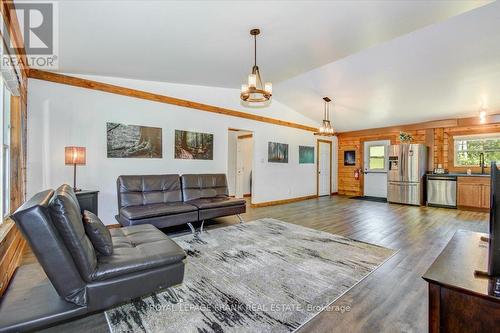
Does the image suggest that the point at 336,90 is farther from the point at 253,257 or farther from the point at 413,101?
the point at 253,257

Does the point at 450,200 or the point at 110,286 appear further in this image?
the point at 450,200

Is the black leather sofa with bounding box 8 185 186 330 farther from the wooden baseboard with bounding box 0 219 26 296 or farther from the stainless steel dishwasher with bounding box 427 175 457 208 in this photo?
the stainless steel dishwasher with bounding box 427 175 457 208

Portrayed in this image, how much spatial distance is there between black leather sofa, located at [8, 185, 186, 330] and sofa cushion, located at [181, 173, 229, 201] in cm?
251

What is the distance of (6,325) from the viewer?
1274 millimetres

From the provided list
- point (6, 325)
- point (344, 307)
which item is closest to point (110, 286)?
point (6, 325)

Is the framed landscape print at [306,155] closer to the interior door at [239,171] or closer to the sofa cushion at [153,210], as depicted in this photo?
the interior door at [239,171]

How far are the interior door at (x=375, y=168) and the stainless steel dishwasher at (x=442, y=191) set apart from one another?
1.52 metres

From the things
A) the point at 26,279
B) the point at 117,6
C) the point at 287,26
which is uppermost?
the point at 287,26

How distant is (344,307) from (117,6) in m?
3.44

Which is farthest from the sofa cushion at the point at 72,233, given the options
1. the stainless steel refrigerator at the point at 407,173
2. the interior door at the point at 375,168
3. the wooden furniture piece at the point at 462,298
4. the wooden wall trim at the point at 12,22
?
the interior door at the point at 375,168

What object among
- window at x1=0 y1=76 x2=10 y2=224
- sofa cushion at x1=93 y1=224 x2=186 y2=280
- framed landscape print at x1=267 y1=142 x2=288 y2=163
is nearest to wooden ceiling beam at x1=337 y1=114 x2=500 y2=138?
framed landscape print at x1=267 y1=142 x2=288 y2=163

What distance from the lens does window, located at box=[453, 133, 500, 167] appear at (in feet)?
19.5

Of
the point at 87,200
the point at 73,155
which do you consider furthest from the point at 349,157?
the point at 73,155

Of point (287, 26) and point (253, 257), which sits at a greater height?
point (287, 26)
